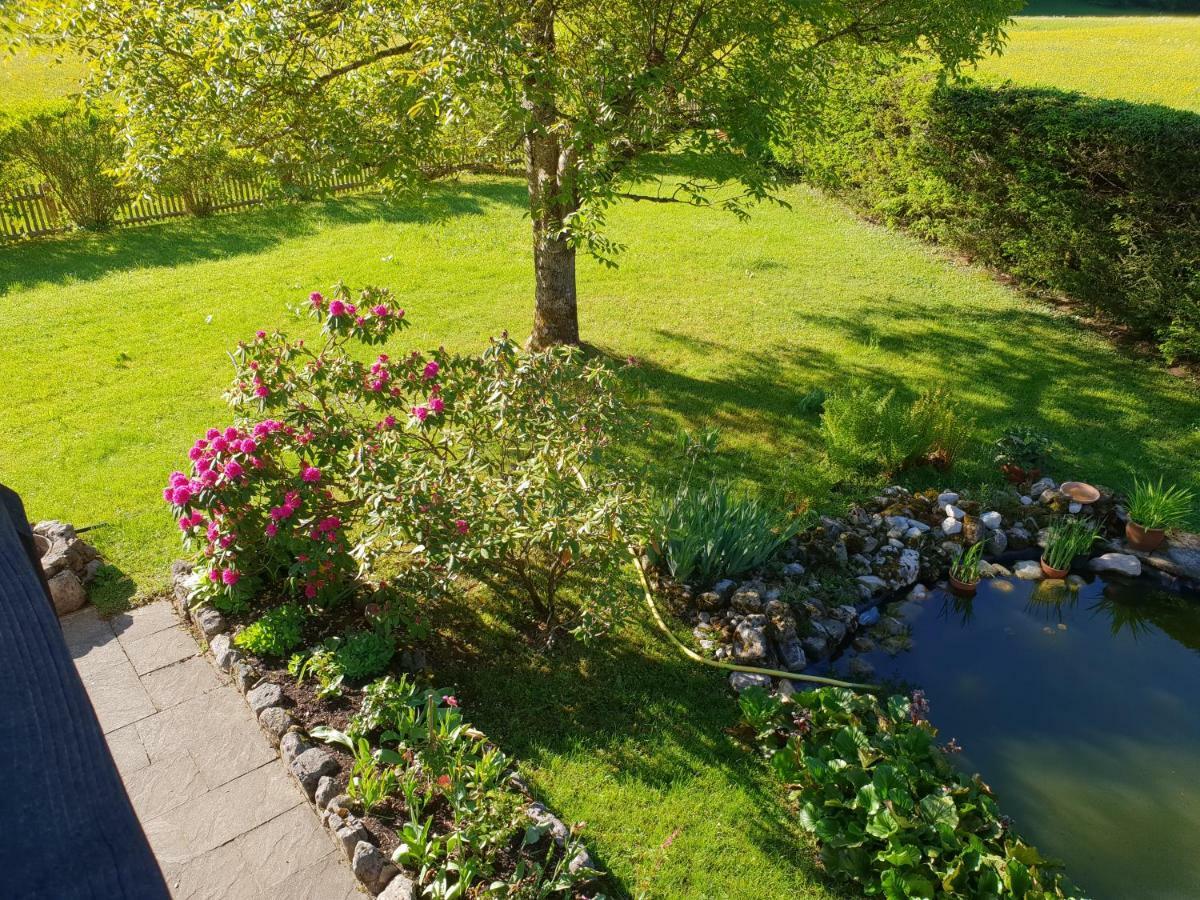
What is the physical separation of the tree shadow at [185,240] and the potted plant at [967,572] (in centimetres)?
708

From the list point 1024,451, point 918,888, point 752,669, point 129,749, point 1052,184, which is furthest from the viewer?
point 1052,184

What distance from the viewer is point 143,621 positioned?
4977mm

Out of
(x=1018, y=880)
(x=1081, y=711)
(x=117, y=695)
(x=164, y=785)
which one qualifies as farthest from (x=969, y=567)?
(x=117, y=695)

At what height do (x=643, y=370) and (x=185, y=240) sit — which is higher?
(x=185, y=240)

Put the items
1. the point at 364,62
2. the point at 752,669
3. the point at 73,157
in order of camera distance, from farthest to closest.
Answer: the point at 73,157, the point at 364,62, the point at 752,669

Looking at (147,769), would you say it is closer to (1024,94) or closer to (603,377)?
(603,377)

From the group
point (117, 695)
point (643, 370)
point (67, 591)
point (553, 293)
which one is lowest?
point (117, 695)


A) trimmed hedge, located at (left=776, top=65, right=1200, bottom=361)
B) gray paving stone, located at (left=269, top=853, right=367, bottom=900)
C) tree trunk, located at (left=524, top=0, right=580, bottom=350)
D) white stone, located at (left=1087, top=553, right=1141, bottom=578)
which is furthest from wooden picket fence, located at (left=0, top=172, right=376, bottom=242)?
white stone, located at (left=1087, top=553, right=1141, bottom=578)

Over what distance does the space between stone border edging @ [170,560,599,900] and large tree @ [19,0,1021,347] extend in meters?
3.53

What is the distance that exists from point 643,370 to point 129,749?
582 centimetres

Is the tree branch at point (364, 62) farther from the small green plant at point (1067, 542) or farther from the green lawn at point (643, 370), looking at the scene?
the small green plant at point (1067, 542)

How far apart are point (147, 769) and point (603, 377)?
3299 mm

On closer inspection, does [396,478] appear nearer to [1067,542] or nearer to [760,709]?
[760,709]

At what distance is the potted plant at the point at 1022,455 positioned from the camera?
22.1 feet
